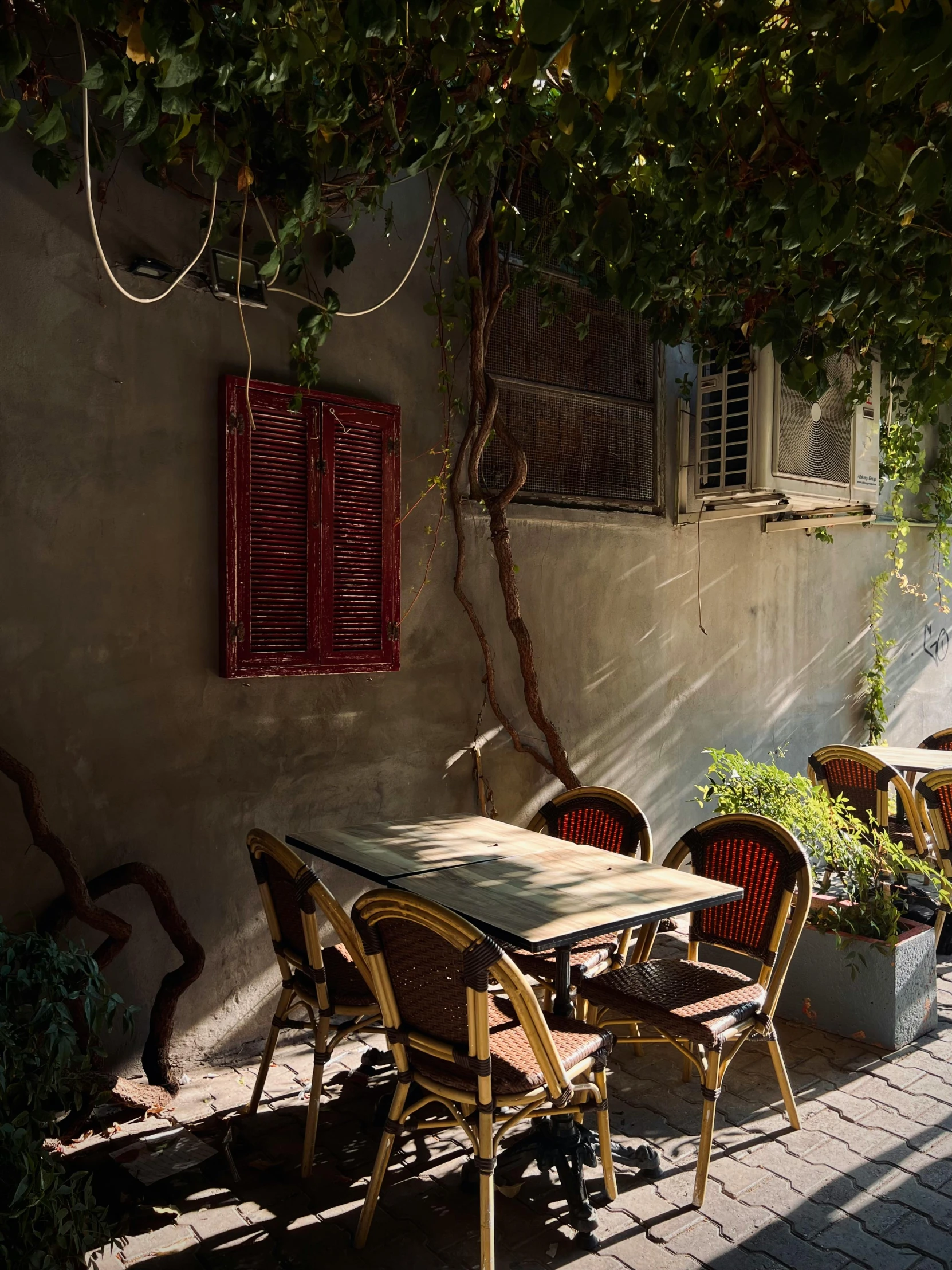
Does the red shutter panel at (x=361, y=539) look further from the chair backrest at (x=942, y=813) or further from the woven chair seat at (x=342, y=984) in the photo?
the chair backrest at (x=942, y=813)

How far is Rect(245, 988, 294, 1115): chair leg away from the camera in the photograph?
333cm

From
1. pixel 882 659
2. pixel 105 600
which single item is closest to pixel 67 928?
pixel 105 600

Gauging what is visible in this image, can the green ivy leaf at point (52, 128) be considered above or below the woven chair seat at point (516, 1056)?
above

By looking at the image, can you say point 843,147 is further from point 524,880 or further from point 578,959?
point 578,959

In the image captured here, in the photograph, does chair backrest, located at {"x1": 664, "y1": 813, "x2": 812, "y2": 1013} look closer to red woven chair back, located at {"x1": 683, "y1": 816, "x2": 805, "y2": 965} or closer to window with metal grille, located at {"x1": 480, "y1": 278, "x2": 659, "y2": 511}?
red woven chair back, located at {"x1": 683, "y1": 816, "x2": 805, "y2": 965}

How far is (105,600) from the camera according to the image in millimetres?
3695

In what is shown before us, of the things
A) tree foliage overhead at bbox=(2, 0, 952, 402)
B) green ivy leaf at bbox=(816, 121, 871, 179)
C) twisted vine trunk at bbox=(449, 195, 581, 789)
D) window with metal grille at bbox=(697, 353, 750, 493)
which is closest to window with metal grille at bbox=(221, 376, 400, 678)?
twisted vine trunk at bbox=(449, 195, 581, 789)

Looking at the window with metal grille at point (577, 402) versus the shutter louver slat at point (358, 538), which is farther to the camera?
the window with metal grille at point (577, 402)

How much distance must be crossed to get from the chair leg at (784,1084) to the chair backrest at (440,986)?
3.50ft

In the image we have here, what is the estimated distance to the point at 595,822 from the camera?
4043 mm

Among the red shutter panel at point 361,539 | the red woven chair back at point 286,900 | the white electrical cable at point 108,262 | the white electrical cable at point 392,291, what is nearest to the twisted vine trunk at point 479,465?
the white electrical cable at point 392,291

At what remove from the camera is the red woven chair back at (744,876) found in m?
3.34

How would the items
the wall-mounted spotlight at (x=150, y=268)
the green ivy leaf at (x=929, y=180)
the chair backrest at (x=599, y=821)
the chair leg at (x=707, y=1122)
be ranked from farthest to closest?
the chair backrest at (x=599, y=821)
the wall-mounted spotlight at (x=150, y=268)
the chair leg at (x=707, y=1122)
the green ivy leaf at (x=929, y=180)

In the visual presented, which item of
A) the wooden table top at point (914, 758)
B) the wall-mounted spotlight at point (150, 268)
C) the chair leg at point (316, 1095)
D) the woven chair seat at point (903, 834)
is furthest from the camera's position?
the wooden table top at point (914, 758)
